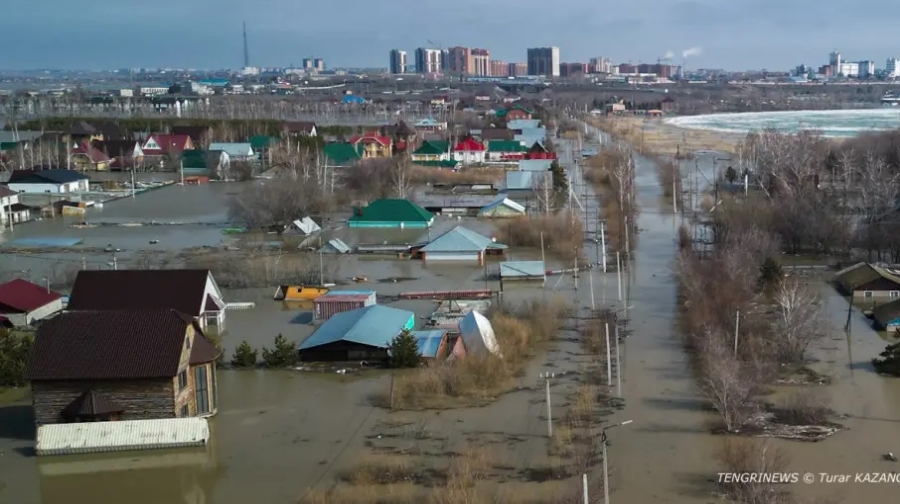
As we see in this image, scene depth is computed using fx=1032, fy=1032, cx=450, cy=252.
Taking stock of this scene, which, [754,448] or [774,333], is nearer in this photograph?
[754,448]

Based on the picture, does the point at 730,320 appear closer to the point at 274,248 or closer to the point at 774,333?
the point at 774,333

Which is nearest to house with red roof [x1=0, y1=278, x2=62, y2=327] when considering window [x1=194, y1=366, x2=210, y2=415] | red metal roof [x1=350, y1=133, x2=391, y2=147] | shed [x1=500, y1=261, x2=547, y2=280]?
window [x1=194, y1=366, x2=210, y2=415]

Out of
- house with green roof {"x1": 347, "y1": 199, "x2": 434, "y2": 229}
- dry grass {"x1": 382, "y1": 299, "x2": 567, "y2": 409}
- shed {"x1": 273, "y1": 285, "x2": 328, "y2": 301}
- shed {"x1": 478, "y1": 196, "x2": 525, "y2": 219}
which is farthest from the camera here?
shed {"x1": 478, "y1": 196, "x2": 525, "y2": 219}

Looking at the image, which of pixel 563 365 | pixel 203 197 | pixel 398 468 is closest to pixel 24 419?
pixel 398 468

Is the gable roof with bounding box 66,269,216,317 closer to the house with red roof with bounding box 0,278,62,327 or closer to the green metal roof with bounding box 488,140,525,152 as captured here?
the house with red roof with bounding box 0,278,62,327

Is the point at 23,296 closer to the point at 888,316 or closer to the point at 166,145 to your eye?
the point at 888,316

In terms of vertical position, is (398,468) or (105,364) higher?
(105,364)
